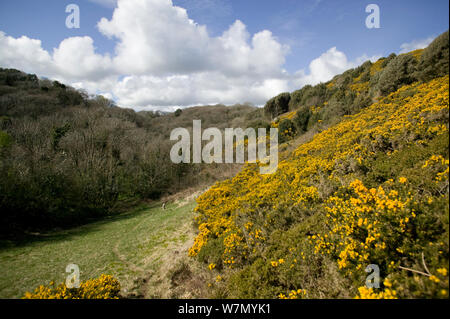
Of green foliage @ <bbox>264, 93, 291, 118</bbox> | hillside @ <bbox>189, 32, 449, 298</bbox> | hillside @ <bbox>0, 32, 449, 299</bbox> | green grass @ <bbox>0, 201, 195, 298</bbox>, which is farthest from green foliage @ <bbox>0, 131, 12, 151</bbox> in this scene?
green foliage @ <bbox>264, 93, 291, 118</bbox>

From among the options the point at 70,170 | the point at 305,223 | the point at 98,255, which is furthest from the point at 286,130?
the point at 70,170

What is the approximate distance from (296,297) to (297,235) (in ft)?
4.45

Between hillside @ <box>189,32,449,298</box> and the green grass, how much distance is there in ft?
6.59

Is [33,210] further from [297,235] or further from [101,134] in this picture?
[297,235]

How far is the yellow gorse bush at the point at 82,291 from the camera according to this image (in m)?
3.18

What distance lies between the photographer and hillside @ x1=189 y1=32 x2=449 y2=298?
253cm

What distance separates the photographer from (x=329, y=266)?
317 centimetres

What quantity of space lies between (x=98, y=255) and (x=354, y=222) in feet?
29.6

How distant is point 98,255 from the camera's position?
785 centimetres

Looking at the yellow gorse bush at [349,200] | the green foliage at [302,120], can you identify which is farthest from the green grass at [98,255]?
the green foliage at [302,120]

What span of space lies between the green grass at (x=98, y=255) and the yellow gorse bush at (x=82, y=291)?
1.36m

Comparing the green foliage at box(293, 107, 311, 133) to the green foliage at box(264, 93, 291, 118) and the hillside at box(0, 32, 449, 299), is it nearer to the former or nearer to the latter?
the hillside at box(0, 32, 449, 299)

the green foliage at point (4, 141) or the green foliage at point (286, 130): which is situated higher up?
the green foliage at point (286, 130)

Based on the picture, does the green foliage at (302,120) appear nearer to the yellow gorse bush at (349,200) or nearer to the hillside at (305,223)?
the hillside at (305,223)
